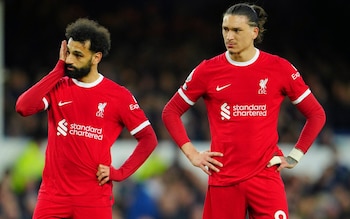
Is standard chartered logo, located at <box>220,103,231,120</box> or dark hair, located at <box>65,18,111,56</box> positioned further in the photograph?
dark hair, located at <box>65,18,111,56</box>

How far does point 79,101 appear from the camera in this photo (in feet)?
25.8

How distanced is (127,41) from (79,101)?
865 cm

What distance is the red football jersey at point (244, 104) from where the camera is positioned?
767cm

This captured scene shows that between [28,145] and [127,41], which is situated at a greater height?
[127,41]

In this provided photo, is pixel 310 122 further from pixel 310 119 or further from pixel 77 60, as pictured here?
pixel 77 60

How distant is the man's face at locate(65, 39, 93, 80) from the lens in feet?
25.7

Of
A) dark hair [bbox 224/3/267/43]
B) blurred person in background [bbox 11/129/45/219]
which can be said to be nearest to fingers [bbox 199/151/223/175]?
dark hair [bbox 224/3/267/43]

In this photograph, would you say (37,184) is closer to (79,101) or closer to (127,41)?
(127,41)

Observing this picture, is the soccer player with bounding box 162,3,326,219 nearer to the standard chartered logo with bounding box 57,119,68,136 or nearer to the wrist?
the wrist

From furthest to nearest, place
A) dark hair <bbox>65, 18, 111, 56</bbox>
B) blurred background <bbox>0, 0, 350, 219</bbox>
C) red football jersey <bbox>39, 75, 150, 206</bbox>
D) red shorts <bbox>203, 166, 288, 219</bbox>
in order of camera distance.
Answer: blurred background <bbox>0, 0, 350, 219</bbox> → dark hair <bbox>65, 18, 111, 56</bbox> → red football jersey <bbox>39, 75, 150, 206</bbox> → red shorts <bbox>203, 166, 288, 219</bbox>

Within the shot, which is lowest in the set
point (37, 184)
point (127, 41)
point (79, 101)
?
point (37, 184)

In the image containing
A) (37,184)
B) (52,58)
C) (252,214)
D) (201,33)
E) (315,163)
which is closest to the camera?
(252,214)

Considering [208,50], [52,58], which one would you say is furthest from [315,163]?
[52,58]

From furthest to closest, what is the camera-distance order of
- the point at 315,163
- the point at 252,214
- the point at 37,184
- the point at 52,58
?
the point at 52,58 → the point at 315,163 → the point at 37,184 → the point at 252,214
